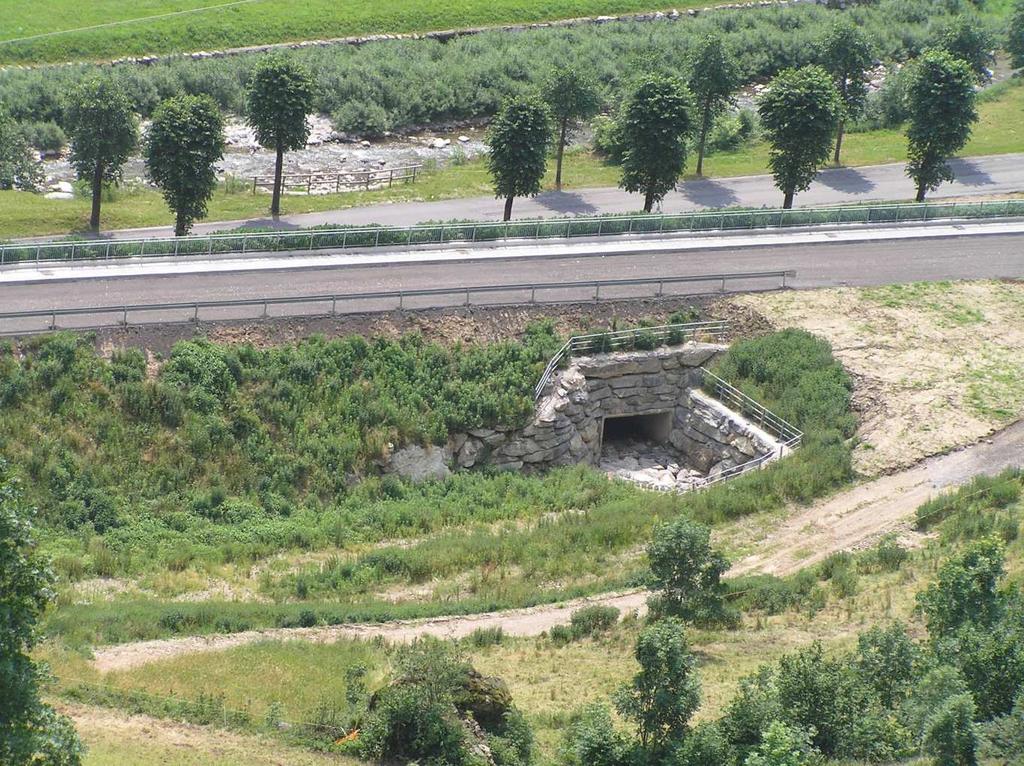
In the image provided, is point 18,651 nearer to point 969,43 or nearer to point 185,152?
point 185,152

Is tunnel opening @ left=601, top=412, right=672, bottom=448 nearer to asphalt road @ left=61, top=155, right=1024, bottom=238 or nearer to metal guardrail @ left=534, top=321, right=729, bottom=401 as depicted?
metal guardrail @ left=534, top=321, right=729, bottom=401

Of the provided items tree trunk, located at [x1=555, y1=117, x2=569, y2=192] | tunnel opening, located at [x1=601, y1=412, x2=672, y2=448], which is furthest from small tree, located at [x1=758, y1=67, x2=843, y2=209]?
tunnel opening, located at [x1=601, y1=412, x2=672, y2=448]

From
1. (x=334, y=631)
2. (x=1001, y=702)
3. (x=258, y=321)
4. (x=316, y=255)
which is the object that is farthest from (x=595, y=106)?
(x=1001, y=702)

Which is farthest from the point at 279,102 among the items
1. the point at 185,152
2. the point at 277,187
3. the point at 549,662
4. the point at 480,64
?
the point at 549,662

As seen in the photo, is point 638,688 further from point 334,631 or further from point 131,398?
point 131,398

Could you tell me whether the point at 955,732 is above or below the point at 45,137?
below

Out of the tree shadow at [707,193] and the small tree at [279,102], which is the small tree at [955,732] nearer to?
the tree shadow at [707,193]
